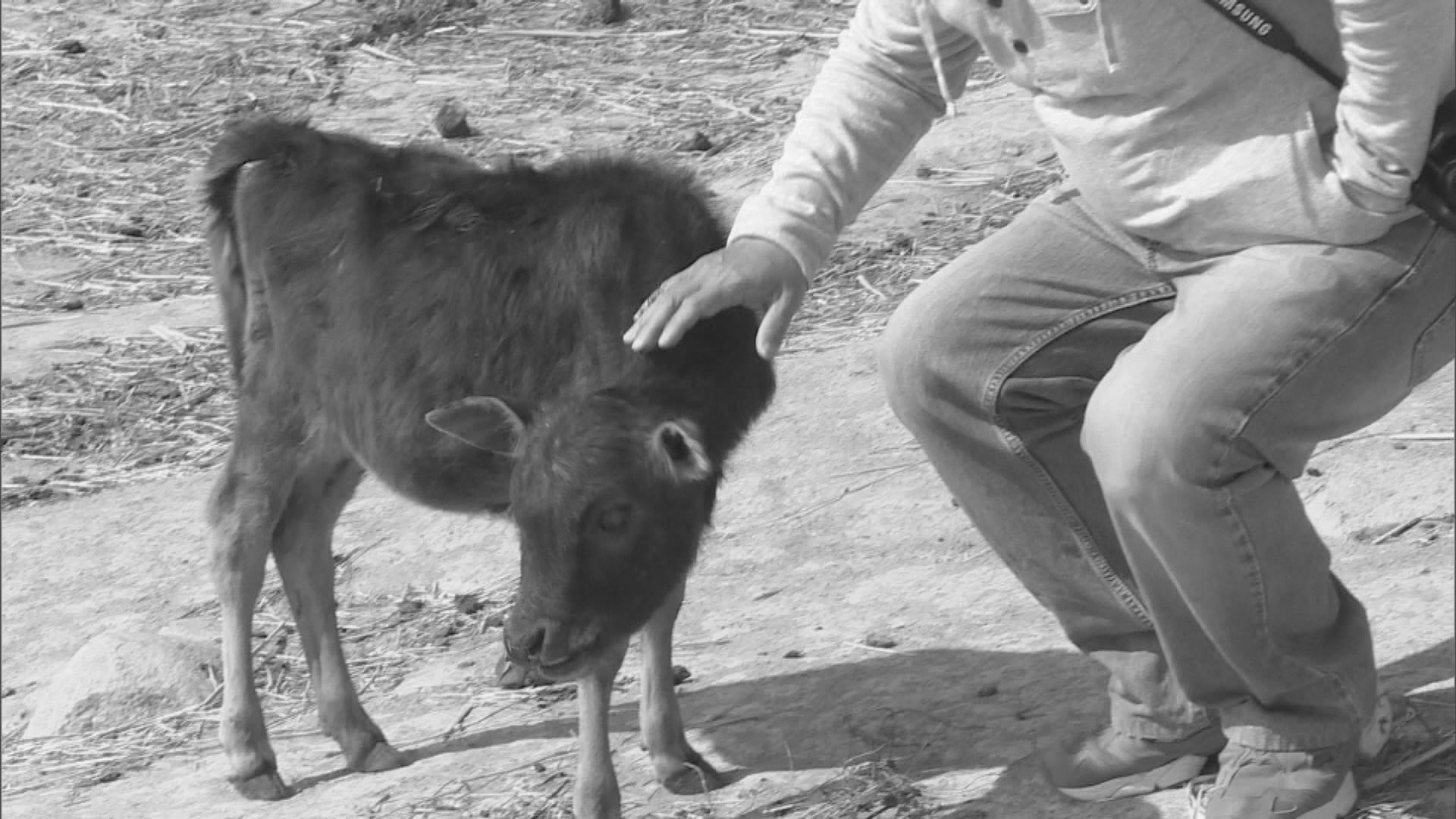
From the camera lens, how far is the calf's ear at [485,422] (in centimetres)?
447

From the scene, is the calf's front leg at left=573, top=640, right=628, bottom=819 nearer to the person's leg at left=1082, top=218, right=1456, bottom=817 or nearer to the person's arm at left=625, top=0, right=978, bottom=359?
the person's arm at left=625, top=0, right=978, bottom=359

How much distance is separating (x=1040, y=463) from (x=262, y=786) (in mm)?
2555

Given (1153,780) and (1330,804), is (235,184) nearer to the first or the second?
(1153,780)

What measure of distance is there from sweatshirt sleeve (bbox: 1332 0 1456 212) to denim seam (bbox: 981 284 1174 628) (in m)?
0.52

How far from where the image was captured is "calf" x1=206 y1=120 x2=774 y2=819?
435cm

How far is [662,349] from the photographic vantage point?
4543 mm

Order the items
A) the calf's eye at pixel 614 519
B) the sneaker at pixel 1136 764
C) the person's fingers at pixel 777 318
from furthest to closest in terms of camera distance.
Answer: the calf's eye at pixel 614 519, the sneaker at pixel 1136 764, the person's fingers at pixel 777 318

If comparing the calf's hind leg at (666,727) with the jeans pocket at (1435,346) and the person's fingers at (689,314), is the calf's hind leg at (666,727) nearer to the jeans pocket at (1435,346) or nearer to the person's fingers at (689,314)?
the person's fingers at (689,314)

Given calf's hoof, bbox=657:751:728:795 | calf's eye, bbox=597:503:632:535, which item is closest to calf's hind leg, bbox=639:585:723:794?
calf's hoof, bbox=657:751:728:795

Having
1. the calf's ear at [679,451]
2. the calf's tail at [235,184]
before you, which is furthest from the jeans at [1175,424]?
the calf's tail at [235,184]

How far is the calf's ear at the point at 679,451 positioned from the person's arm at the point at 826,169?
0.34 metres

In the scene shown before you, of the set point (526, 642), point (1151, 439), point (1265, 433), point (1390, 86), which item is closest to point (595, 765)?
point (526, 642)

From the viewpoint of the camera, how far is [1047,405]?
3.94 meters

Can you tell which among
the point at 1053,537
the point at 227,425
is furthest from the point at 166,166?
the point at 1053,537
